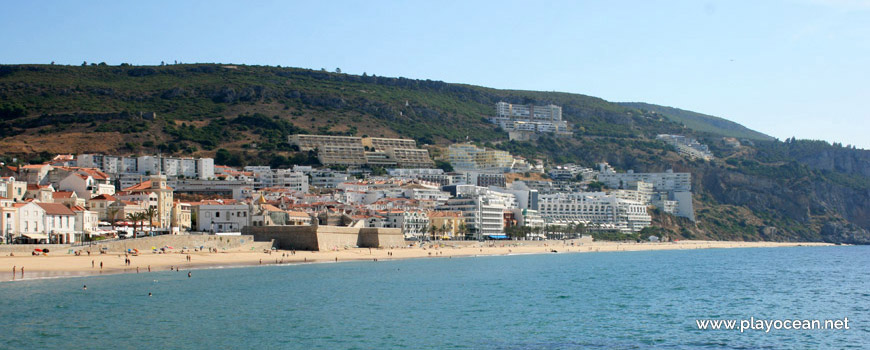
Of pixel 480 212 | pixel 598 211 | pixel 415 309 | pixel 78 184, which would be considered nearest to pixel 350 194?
pixel 480 212

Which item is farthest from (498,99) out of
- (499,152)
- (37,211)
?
(37,211)

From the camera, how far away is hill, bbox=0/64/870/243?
118 metres

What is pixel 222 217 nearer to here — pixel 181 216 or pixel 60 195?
pixel 181 216

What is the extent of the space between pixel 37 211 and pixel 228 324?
29754 mm

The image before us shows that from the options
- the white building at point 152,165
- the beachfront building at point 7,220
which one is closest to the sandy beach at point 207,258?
the beachfront building at point 7,220

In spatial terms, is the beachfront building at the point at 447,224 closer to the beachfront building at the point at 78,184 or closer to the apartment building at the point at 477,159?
the beachfront building at the point at 78,184

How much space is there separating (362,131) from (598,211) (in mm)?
44088

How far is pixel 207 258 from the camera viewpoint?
52812mm

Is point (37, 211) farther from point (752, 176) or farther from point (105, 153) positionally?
point (752, 176)

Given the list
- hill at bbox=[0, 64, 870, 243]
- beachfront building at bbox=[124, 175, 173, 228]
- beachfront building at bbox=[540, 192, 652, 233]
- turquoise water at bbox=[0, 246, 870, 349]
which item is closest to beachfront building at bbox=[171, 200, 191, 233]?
beachfront building at bbox=[124, 175, 173, 228]

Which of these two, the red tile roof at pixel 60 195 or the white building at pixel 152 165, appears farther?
the white building at pixel 152 165

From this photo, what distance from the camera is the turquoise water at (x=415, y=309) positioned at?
25.1 meters

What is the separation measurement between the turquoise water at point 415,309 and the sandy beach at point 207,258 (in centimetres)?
222

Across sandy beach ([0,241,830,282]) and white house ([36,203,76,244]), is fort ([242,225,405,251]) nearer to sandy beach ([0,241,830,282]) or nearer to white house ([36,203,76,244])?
sandy beach ([0,241,830,282])
